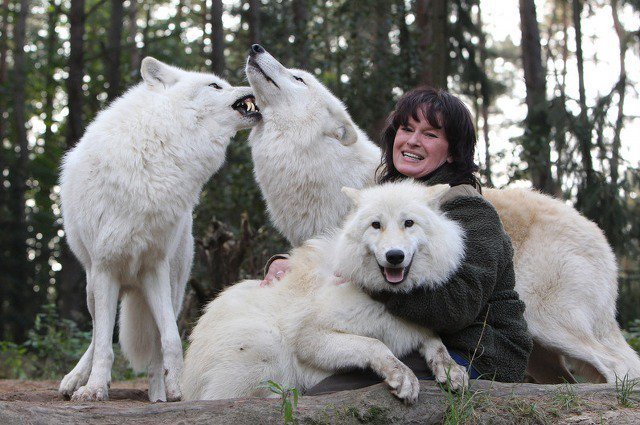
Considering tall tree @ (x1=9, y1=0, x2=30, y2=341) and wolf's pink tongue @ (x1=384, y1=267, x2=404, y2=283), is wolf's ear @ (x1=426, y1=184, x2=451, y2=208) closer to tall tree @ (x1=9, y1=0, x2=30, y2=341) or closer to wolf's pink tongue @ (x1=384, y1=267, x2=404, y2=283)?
wolf's pink tongue @ (x1=384, y1=267, x2=404, y2=283)

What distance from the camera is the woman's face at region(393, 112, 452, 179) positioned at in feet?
13.3

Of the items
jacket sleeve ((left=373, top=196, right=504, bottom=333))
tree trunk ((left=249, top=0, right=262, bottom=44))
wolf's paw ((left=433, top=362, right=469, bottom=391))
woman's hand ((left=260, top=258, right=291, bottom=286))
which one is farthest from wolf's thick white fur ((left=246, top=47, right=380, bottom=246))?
tree trunk ((left=249, top=0, right=262, bottom=44))


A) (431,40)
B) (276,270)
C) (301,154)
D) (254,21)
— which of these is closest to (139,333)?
(276,270)

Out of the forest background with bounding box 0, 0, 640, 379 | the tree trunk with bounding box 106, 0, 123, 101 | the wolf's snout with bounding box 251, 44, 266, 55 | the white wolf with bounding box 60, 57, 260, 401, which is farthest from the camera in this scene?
the tree trunk with bounding box 106, 0, 123, 101

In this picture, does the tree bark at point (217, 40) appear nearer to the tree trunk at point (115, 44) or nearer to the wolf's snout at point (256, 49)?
the tree trunk at point (115, 44)

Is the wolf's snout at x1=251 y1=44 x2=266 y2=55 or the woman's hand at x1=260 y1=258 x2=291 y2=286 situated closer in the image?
the woman's hand at x1=260 y1=258 x2=291 y2=286

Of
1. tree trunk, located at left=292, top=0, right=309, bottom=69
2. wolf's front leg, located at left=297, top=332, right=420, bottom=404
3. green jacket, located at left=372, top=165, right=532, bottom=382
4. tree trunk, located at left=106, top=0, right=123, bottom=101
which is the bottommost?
wolf's front leg, located at left=297, top=332, right=420, bottom=404

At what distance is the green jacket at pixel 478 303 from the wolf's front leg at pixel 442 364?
0.07 metres

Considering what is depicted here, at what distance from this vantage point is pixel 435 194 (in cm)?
353

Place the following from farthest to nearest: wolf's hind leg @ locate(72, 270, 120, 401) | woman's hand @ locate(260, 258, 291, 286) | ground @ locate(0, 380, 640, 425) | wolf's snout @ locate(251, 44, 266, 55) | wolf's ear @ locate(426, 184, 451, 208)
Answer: wolf's snout @ locate(251, 44, 266, 55) < wolf's hind leg @ locate(72, 270, 120, 401) < woman's hand @ locate(260, 258, 291, 286) < wolf's ear @ locate(426, 184, 451, 208) < ground @ locate(0, 380, 640, 425)

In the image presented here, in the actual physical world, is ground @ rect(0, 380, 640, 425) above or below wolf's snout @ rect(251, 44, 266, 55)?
below

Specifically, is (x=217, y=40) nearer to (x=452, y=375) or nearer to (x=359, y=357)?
(x=359, y=357)

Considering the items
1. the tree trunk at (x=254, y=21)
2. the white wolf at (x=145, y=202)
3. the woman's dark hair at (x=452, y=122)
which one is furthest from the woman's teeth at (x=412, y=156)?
the tree trunk at (x=254, y=21)

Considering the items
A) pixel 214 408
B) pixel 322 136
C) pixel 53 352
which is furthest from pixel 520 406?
pixel 53 352
